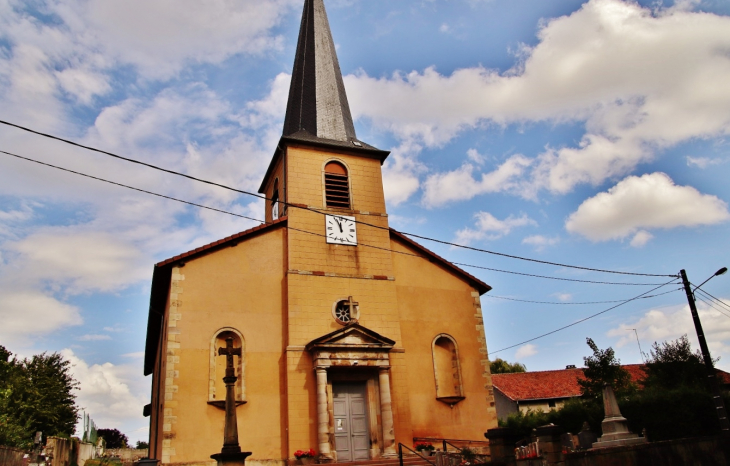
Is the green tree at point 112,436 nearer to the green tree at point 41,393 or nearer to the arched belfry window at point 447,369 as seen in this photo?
the green tree at point 41,393

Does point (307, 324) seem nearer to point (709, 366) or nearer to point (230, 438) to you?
point (230, 438)

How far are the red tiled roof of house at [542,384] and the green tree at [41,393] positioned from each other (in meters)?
27.4

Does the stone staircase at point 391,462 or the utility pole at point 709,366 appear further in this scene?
the stone staircase at point 391,462

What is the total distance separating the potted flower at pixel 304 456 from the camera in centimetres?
1491

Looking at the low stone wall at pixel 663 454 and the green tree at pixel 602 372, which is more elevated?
the green tree at pixel 602 372

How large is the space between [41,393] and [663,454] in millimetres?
35266

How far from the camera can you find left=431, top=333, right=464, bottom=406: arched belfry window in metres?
17.6

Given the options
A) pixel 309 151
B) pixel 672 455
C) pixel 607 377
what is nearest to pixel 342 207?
pixel 309 151

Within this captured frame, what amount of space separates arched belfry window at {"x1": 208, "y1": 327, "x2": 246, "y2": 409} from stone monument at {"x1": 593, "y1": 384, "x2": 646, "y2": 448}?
942cm

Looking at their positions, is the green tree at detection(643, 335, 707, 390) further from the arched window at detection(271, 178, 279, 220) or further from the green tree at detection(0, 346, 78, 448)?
Result: the green tree at detection(0, 346, 78, 448)

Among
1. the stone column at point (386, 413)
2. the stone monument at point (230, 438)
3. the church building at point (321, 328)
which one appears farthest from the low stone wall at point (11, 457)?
the stone column at point (386, 413)

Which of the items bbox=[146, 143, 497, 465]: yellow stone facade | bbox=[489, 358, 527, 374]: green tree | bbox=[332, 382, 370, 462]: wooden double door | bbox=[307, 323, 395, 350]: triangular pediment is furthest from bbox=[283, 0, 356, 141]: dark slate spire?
bbox=[489, 358, 527, 374]: green tree

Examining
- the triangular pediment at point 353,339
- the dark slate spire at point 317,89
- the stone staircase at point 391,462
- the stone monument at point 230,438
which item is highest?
the dark slate spire at point 317,89

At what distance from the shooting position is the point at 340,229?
18.3m
